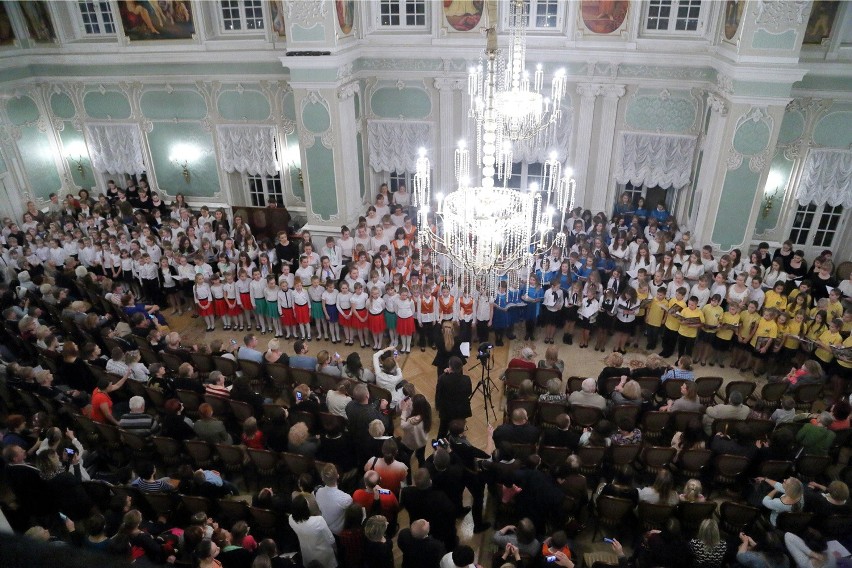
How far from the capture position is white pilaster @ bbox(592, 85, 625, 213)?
13.1 metres

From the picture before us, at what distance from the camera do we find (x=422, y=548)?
4809 millimetres

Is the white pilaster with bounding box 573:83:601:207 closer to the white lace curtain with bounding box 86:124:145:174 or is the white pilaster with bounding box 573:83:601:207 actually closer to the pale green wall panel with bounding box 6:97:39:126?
the white lace curtain with bounding box 86:124:145:174

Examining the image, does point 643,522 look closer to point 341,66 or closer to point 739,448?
point 739,448

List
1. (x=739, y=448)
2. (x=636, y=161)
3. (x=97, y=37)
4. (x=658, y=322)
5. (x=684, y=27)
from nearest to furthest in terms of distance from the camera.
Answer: (x=739, y=448), (x=658, y=322), (x=684, y=27), (x=636, y=161), (x=97, y=37)

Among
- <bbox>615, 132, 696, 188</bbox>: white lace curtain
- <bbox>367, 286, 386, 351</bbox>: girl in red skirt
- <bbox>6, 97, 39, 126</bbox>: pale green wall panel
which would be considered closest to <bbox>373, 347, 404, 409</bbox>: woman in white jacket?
<bbox>367, 286, 386, 351</bbox>: girl in red skirt

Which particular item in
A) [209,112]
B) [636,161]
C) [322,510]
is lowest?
[322,510]

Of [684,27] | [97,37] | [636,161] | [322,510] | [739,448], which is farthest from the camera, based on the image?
[97,37]

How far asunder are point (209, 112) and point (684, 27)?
11861 mm

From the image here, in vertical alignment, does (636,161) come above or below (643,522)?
above

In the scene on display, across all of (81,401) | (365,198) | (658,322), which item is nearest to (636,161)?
(658,322)

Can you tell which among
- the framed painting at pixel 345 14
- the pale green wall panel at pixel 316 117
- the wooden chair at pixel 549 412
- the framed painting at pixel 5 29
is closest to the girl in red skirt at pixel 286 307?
the pale green wall panel at pixel 316 117

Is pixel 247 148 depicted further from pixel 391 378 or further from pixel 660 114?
pixel 660 114

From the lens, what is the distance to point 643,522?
5.98m

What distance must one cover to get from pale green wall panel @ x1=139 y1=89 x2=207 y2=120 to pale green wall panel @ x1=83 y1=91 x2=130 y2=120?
0.56m
